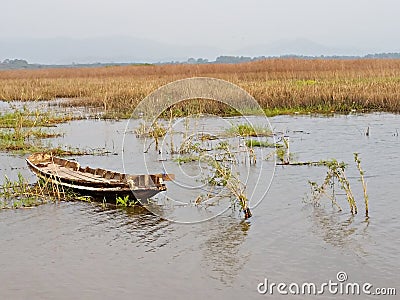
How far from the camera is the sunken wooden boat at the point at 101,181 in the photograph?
9.29 meters

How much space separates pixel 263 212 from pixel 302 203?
81 centimetres

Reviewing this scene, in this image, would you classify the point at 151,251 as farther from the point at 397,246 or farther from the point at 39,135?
the point at 39,135

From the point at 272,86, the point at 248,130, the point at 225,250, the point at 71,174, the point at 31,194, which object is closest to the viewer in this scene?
the point at 225,250

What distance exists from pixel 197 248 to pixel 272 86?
16.0 metres

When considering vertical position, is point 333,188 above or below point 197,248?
above

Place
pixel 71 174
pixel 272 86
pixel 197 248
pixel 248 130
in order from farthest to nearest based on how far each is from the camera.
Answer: pixel 272 86 → pixel 248 130 → pixel 71 174 → pixel 197 248

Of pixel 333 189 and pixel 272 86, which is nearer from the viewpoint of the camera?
pixel 333 189

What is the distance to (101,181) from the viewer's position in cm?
986

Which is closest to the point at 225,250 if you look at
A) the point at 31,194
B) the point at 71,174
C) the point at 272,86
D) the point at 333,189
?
the point at 333,189

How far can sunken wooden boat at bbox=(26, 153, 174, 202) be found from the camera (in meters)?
9.29

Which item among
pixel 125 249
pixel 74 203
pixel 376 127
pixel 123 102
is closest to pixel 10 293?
pixel 125 249

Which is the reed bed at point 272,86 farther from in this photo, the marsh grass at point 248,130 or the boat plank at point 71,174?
the boat plank at point 71,174

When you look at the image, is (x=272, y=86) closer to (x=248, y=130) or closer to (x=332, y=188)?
(x=248, y=130)

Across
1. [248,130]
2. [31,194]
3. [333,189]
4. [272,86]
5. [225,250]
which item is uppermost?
[272,86]
